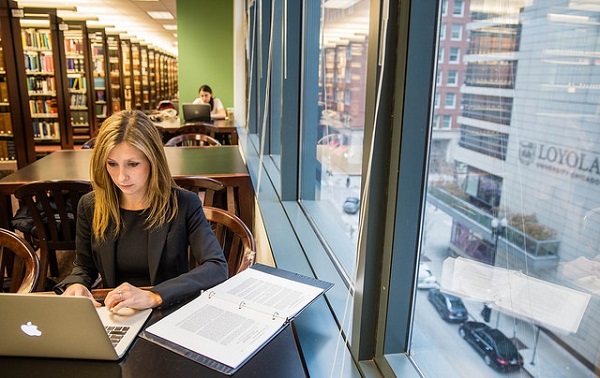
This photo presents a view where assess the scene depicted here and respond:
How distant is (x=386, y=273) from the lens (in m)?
0.98

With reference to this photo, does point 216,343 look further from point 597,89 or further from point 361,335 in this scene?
point 597,89

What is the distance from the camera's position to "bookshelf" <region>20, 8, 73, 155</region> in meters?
6.98

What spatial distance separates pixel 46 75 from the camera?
7.32m

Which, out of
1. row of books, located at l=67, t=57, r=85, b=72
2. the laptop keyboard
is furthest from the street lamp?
row of books, located at l=67, t=57, r=85, b=72

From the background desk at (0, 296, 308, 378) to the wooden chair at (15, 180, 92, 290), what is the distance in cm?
131

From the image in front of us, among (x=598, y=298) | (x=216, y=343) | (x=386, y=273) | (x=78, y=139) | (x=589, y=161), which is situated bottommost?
(x=78, y=139)

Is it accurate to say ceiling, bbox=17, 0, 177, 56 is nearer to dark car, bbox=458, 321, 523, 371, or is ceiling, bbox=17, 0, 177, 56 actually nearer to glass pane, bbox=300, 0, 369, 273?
glass pane, bbox=300, 0, 369, 273

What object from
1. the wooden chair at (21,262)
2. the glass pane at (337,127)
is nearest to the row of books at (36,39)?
the glass pane at (337,127)

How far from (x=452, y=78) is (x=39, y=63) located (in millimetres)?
7944

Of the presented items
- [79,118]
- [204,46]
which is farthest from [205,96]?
[79,118]

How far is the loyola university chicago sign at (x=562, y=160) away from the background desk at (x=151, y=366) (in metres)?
0.59

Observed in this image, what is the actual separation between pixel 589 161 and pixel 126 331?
0.97 meters

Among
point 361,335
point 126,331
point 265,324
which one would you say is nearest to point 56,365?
point 126,331

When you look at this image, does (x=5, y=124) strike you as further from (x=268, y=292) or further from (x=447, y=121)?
(x=447, y=121)
